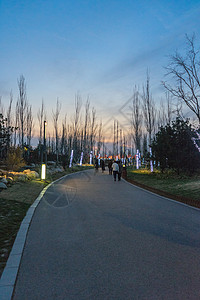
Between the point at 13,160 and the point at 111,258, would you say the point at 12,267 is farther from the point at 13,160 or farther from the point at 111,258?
the point at 13,160

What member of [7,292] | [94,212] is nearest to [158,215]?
[94,212]

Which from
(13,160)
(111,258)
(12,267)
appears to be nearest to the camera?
(12,267)

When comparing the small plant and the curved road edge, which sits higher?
the small plant

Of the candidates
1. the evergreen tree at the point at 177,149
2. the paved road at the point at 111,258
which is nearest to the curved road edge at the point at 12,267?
the paved road at the point at 111,258

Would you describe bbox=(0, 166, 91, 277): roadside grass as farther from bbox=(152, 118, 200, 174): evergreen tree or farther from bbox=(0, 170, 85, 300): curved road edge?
bbox=(152, 118, 200, 174): evergreen tree

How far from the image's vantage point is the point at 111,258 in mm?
4219

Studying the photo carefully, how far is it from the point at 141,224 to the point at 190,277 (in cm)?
302

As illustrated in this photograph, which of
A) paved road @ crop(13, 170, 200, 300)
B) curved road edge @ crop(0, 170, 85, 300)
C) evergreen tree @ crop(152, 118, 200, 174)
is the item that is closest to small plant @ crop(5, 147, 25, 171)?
evergreen tree @ crop(152, 118, 200, 174)

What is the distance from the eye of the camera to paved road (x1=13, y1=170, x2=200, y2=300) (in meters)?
3.17

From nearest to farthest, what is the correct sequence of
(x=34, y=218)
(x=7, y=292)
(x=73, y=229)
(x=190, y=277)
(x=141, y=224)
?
(x=7, y=292), (x=190, y=277), (x=73, y=229), (x=141, y=224), (x=34, y=218)

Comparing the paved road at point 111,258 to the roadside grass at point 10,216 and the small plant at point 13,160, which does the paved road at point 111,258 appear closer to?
the roadside grass at point 10,216

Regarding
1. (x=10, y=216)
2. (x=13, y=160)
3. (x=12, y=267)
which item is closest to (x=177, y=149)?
(x=13, y=160)

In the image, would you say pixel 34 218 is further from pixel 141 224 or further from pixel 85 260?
pixel 85 260

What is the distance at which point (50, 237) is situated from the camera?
5.50 metres
